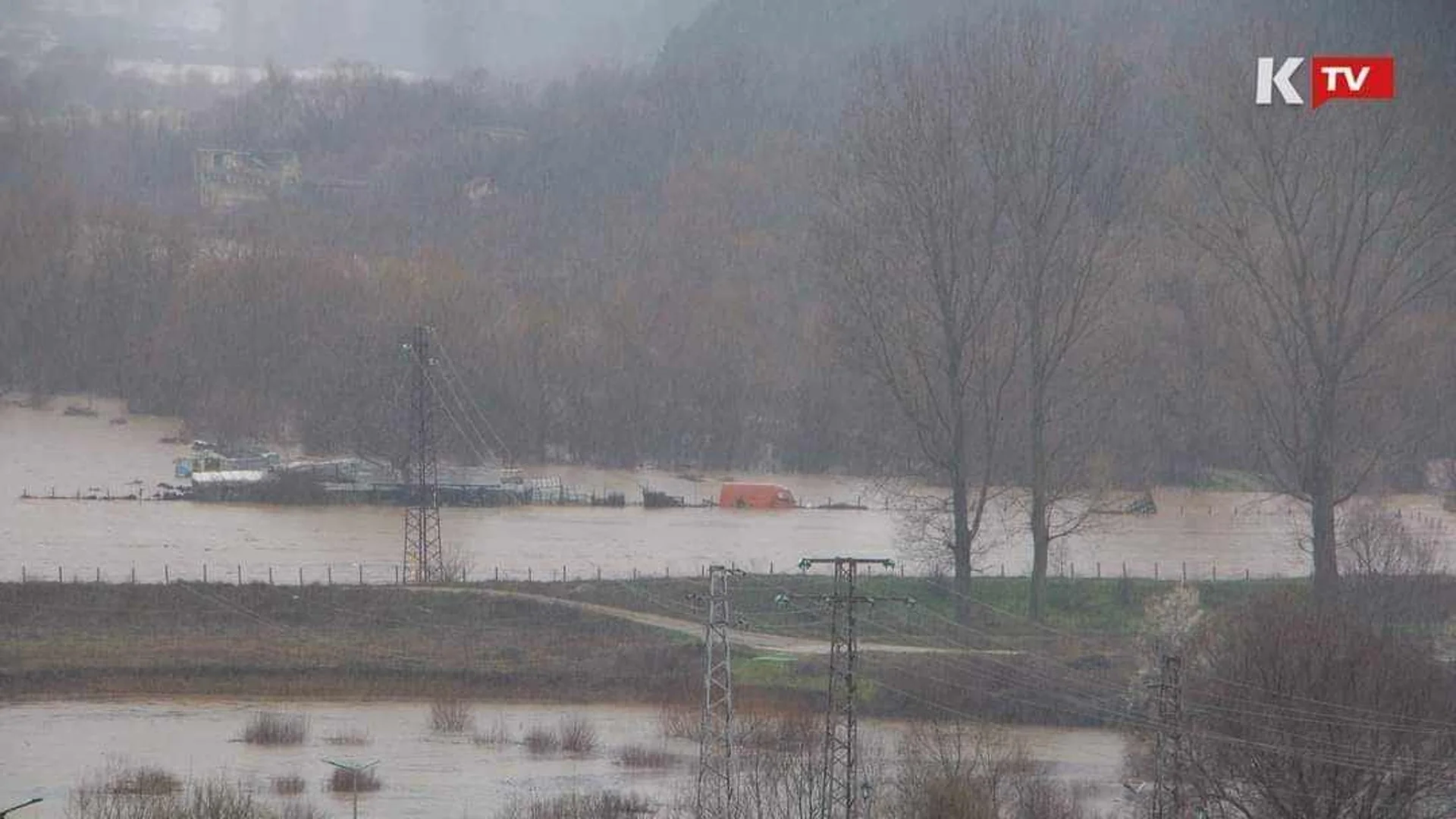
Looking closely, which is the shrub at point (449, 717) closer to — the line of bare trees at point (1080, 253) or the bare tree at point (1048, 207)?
the line of bare trees at point (1080, 253)

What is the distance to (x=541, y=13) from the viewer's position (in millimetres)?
52188

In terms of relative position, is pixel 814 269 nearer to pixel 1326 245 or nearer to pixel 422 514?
pixel 422 514

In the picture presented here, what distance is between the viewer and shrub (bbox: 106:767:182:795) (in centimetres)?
893

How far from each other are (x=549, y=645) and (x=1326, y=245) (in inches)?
214

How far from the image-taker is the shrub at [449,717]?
10.9 meters

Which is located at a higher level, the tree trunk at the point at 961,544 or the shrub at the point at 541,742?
the tree trunk at the point at 961,544

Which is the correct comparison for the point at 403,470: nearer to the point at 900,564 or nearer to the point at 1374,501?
the point at 900,564

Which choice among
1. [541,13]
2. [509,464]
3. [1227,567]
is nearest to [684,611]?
[1227,567]

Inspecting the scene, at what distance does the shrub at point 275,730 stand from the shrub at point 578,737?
124 cm

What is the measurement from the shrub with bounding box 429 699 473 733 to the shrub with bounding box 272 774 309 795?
1305mm

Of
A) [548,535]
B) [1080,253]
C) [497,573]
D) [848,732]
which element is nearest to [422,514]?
[497,573]

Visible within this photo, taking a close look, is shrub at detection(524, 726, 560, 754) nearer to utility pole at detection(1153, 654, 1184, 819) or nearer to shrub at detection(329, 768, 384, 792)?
shrub at detection(329, 768, 384, 792)

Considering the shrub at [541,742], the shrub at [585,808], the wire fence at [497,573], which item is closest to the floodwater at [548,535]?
the wire fence at [497,573]

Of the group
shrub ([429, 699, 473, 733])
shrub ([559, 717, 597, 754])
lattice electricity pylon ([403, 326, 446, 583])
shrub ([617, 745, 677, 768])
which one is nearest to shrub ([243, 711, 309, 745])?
shrub ([429, 699, 473, 733])
